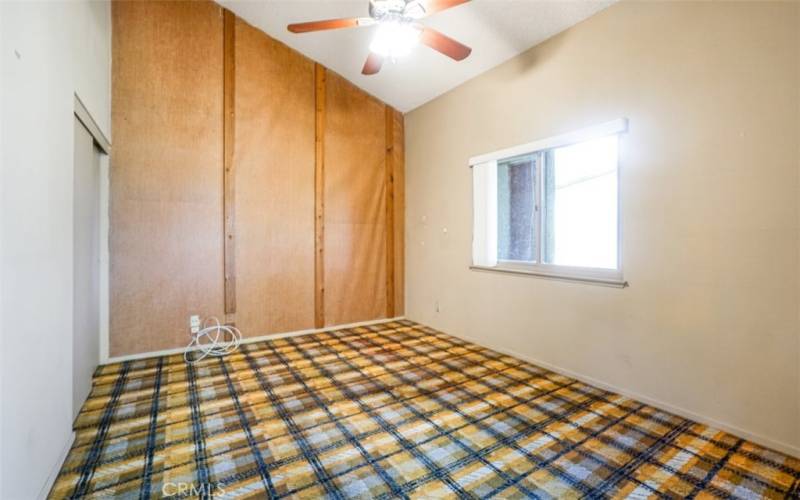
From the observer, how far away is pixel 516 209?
11.4 ft

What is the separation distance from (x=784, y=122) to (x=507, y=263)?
6.75 feet

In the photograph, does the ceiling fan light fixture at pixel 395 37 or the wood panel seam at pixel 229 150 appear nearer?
the ceiling fan light fixture at pixel 395 37

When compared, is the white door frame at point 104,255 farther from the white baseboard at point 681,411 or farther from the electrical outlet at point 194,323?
the white baseboard at point 681,411

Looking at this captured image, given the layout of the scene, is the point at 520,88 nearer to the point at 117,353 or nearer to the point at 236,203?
the point at 236,203

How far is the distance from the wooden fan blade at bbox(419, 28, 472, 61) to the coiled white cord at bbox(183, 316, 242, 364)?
122 inches

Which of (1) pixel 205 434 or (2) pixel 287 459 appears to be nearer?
(2) pixel 287 459

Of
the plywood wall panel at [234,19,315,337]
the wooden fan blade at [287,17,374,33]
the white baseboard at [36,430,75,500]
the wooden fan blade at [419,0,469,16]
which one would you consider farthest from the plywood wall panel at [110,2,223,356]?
the wooden fan blade at [419,0,469,16]

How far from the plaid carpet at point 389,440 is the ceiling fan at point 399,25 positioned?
2.36m

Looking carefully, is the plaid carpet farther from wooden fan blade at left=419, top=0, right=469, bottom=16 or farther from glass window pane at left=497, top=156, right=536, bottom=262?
wooden fan blade at left=419, top=0, right=469, bottom=16

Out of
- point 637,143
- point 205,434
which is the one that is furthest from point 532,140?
point 205,434

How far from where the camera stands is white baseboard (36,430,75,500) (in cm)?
151

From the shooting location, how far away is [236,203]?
368cm

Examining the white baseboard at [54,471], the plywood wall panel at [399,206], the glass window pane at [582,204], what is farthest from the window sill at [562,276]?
the white baseboard at [54,471]

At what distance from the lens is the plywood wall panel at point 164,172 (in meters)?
3.19
